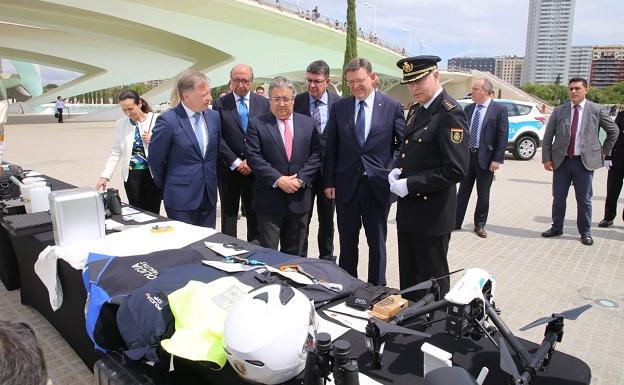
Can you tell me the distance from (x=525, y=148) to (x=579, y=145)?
8.04m

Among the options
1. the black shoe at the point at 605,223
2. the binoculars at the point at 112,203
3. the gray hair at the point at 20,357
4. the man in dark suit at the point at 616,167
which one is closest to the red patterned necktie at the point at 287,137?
the binoculars at the point at 112,203

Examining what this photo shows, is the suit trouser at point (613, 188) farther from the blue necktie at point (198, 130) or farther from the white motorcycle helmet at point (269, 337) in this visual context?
the white motorcycle helmet at point (269, 337)

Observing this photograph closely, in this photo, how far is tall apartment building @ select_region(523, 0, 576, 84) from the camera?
14575 cm

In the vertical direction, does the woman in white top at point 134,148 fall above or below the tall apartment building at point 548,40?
below

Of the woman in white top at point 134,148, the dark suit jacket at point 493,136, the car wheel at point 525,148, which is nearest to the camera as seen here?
the woman in white top at point 134,148

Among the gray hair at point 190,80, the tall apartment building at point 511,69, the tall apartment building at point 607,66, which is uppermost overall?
the tall apartment building at point 511,69

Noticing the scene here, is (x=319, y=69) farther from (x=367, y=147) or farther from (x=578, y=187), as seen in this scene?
(x=578, y=187)

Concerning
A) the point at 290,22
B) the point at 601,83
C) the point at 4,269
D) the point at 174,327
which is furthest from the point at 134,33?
the point at 601,83

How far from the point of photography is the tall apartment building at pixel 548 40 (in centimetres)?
14575

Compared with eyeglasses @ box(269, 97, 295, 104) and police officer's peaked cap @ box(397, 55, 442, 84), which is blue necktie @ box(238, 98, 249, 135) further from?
police officer's peaked cap @ box(397, 55, 442, 84)

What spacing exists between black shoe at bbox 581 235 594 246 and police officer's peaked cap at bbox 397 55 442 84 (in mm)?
3980

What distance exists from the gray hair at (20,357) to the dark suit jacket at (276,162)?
2.66 meters

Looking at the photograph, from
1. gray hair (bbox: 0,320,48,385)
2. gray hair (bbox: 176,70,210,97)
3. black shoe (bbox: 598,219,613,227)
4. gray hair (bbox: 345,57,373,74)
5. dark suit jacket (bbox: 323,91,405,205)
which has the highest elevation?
gray hair (bbox: 345,57,373,74)

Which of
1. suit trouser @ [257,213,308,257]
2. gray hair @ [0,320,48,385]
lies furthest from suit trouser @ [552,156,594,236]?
gray hair @ [0,320,48,385]
